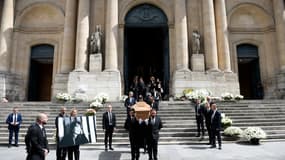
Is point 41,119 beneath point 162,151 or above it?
above

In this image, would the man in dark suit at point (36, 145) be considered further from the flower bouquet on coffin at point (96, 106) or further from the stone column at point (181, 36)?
the stone column at point (181, 36)

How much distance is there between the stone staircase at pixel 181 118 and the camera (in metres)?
11.3

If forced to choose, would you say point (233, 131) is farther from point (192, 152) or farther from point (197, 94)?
point (197, 94)

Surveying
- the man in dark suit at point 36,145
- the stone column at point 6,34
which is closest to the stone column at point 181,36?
the stone column at point 6,34

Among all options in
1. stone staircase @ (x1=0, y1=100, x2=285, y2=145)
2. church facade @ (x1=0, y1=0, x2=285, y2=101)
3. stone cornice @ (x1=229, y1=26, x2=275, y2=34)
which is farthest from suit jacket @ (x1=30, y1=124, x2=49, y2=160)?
stone cornice @ (x1=229, y1=26, x2=275, y2=34)

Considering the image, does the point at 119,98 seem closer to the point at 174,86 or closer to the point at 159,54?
the point at 174,86

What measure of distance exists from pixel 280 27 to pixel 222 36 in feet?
17.1

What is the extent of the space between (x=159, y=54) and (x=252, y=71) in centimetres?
Result: 844

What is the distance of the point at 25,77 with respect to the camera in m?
21.4

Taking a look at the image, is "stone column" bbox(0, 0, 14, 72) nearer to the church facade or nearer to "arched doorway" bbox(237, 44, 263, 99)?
the church facade

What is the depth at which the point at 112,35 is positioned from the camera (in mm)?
19062

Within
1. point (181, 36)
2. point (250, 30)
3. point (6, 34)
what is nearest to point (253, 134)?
point (181, 36)

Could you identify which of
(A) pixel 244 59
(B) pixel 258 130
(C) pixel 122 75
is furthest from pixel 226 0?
(B) pixel 258 130

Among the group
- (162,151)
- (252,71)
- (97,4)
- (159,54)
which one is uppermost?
(97,4)
